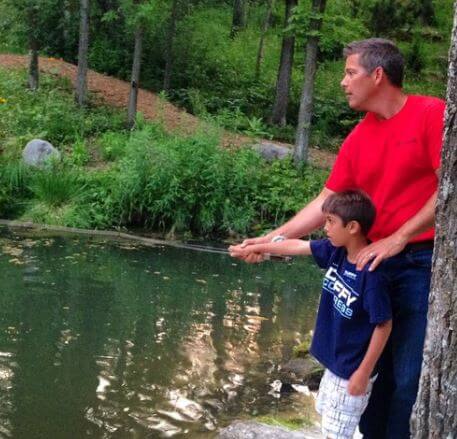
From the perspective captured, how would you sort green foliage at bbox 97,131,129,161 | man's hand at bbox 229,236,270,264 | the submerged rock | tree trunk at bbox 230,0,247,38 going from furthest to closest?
tree trunk at bbox 230,0,247,38 → green foliage at bbox 97,131,129,161 → the submerged rock → man's hand at bbox 229,236,270,264

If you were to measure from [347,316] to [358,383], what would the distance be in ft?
0.80

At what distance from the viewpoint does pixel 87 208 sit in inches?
425

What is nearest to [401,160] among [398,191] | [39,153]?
[398,191]

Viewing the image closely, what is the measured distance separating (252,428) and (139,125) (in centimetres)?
996

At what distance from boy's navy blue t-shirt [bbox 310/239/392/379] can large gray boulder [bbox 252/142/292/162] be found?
34.4 feet

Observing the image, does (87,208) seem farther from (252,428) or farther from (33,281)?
(252,428)

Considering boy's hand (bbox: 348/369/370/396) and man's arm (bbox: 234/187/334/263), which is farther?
man's arm (bbox: 234/187/334/263)

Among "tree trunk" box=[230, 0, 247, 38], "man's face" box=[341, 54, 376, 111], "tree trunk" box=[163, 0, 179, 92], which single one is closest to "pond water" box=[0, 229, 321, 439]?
"man's face" box=[341, 54, 376, 111]

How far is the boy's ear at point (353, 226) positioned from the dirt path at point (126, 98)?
1063 centimetres

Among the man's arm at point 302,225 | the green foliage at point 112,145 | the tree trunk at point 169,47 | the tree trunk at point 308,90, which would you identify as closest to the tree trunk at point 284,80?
the tree trunk at point 169,47

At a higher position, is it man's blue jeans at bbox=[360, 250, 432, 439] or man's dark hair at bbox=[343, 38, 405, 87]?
man's dark hair at bbox=[343, 38, 405, 87]

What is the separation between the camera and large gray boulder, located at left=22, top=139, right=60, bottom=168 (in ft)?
38.0

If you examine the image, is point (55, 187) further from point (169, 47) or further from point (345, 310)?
point (345, 310)

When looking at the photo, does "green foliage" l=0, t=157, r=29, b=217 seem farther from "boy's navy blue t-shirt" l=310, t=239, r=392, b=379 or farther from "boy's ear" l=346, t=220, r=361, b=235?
"boy's ear" l=346, t=220, r=361, b=235
